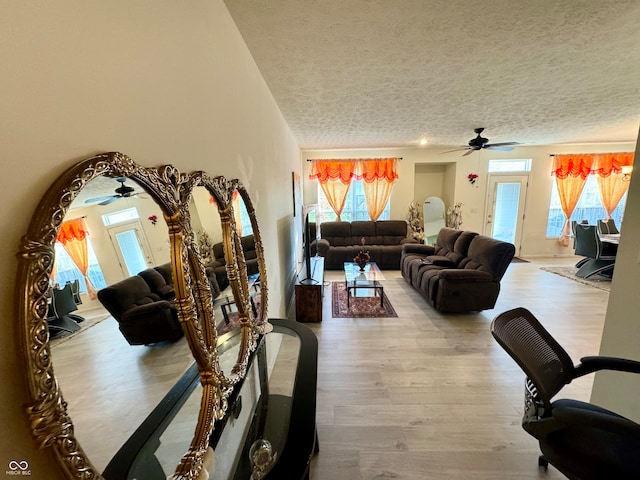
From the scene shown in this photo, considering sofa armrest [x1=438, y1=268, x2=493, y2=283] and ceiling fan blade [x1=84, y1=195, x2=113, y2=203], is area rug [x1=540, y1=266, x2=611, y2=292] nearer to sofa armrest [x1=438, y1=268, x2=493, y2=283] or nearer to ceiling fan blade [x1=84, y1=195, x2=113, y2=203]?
sofa armrest [x1=438, y1=268, x2=493, y2=283]

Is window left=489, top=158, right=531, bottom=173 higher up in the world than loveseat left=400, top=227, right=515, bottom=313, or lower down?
higher up

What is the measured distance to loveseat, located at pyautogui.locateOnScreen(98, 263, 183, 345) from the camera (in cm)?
61

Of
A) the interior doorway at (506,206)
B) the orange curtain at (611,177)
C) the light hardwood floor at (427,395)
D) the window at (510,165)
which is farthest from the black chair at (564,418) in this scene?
the orange curtain at (611,177)

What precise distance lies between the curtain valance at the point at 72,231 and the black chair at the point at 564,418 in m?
1.54

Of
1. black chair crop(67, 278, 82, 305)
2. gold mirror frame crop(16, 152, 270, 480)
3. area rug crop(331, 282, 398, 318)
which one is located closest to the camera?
gold mirror frame crop(16, 152, 270, 480)

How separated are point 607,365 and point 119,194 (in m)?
2.15

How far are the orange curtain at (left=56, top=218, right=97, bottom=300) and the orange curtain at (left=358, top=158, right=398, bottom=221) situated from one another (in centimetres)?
541

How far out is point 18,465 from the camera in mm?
387

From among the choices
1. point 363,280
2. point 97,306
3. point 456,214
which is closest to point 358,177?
point 456,214

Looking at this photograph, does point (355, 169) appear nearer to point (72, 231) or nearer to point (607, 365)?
point (607, 365)

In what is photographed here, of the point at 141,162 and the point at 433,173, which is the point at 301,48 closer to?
the point at 141,162

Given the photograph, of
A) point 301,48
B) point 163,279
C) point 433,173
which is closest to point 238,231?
point 163,279

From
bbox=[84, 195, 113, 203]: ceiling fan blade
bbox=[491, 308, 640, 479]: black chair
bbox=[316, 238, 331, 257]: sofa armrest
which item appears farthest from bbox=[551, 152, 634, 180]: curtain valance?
bbox=[84, 195, 113, 203]: ceiling fan blade

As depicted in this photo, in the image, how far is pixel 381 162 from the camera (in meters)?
5.45
